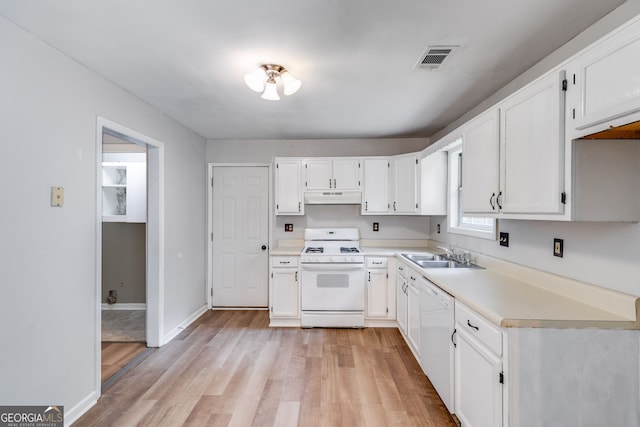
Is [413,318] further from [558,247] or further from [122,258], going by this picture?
[122,258]

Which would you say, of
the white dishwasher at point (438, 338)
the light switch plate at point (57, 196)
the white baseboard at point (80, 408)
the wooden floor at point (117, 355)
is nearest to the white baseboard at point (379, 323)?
the white dishwasher at point (438, 338)

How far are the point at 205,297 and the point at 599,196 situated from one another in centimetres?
440

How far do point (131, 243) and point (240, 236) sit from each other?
5.24 feet

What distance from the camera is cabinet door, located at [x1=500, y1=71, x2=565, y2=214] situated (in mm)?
1464

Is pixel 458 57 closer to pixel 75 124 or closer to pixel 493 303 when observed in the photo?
pixel 493 303

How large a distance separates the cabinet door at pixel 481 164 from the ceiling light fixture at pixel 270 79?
1.39 metres

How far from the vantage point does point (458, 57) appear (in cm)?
201

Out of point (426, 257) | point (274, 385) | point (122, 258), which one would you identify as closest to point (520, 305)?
point (426, 257)

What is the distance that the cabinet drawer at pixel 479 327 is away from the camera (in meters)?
1.49

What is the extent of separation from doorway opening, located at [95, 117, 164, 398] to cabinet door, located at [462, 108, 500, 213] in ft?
9.56

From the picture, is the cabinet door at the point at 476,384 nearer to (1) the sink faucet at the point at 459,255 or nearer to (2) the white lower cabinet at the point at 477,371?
(2) the white lower cabinet at the point at 477,371

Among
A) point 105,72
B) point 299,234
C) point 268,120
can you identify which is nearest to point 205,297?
point 299,234

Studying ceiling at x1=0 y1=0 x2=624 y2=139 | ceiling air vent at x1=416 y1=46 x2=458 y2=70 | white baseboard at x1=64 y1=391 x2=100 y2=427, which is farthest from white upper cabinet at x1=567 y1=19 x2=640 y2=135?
white baseboard at x1=64 y1=391 x2=100 y2=427

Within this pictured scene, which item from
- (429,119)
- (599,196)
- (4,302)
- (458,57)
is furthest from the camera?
(429,119)
